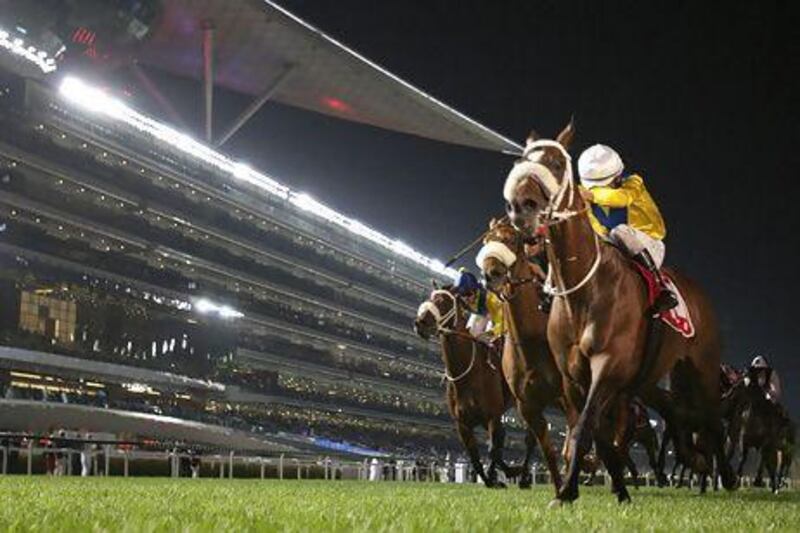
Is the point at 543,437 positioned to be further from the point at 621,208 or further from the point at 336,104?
the point at 336,104

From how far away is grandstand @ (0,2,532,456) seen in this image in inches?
1698

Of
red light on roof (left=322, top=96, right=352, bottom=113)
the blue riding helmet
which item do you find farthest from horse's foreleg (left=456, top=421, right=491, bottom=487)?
red light on roof (left=322, top=96, right=352, bottom=113)

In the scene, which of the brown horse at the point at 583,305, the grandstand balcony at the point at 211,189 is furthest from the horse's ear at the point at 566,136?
the grandstand balcony at the point at 211,189

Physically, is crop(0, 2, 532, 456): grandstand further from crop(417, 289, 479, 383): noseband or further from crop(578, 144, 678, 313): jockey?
crop(578, 144, 678, 313): jockey

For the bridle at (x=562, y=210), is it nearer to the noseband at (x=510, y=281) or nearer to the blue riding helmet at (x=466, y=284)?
the noseband at (x=510, y=281)

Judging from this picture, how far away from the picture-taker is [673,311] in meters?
8.06

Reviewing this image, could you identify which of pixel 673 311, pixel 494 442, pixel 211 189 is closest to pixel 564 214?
pixel 673 311

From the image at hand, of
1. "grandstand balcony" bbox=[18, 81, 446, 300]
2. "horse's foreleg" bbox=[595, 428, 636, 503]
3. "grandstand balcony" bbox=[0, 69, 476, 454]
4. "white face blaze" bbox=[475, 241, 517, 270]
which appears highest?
"grandstand balcony" bbox=[18, 81, 446, 300]

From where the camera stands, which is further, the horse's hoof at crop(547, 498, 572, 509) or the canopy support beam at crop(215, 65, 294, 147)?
the canopy support beam at crop(215, 65, 294, 147)

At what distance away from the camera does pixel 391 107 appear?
3236 inches

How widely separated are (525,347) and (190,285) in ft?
152

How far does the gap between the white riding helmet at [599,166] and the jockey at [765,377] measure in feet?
30.4

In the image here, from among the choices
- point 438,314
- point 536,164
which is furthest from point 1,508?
point 438,314

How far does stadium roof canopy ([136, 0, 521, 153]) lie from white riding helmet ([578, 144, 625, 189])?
205 feet
